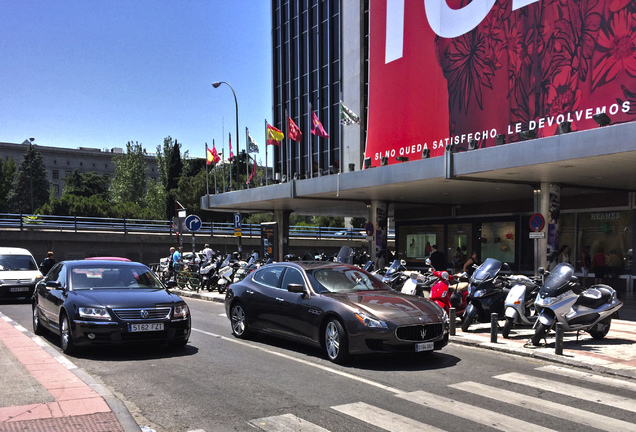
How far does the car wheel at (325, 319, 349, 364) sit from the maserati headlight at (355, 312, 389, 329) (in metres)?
0.34

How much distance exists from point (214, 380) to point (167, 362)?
1413 mm

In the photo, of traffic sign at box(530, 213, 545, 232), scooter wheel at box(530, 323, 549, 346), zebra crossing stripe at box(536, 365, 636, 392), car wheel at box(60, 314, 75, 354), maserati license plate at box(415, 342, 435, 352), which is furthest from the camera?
traffic sign at box(530, 213, 545, 232)

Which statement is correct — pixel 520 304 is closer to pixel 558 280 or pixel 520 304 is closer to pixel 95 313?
pixel 558 280

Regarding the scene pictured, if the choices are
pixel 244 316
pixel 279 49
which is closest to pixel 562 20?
pixel 244 316

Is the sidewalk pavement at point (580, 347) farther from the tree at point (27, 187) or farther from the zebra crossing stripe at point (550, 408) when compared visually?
the tree at point (27, 187)

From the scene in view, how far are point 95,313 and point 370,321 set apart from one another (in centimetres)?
397

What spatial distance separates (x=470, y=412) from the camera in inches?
236

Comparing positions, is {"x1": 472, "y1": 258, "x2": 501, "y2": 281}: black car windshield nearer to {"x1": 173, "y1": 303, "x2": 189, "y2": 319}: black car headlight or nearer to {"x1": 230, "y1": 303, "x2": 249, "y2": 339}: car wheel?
{"x1": 230, "y1": 303, "x2": 249, "y2": 339}: car wheel

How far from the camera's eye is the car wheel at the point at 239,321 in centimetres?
1066

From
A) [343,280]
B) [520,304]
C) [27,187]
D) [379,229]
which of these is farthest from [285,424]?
[27,187]

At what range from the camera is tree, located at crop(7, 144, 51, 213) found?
294ft

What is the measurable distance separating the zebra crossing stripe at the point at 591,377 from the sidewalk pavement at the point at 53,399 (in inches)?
228

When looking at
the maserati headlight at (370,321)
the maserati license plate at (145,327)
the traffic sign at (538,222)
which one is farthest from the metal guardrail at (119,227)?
the maserati headlight at (370,321)

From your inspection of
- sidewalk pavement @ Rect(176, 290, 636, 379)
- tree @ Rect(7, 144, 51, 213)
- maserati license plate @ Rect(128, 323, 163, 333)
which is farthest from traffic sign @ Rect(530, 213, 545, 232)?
tree @ Rect(7, 144, 51, 213)
